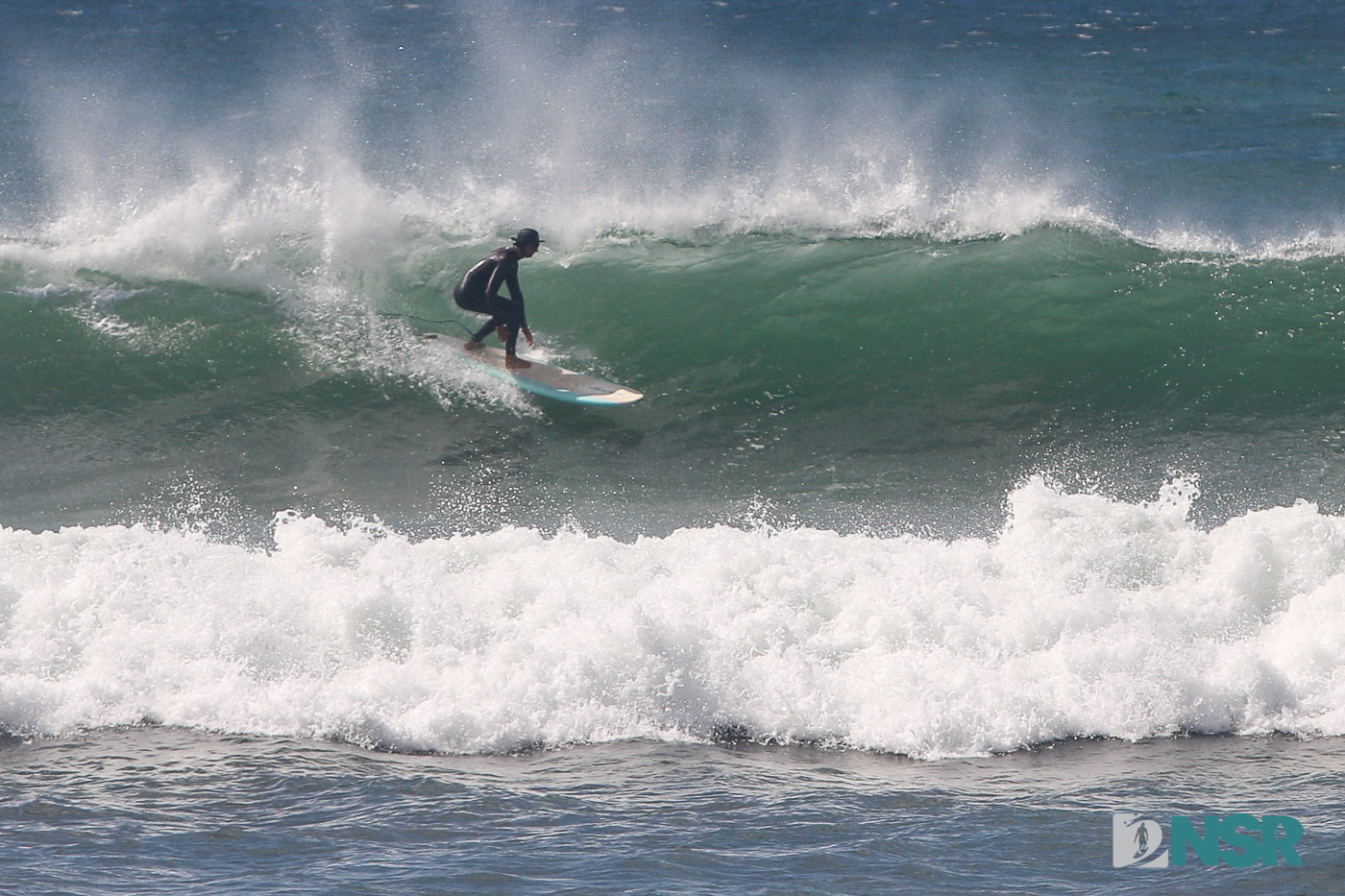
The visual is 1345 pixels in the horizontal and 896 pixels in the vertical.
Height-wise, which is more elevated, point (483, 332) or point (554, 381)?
point (483, 332)

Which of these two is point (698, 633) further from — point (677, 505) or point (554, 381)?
point (554, 381)

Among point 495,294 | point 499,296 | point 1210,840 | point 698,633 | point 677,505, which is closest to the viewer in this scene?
point 1210,840

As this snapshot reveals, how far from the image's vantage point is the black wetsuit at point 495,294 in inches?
432

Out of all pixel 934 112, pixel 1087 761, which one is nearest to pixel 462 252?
pixel 1087 761

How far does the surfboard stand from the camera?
36.2 ft

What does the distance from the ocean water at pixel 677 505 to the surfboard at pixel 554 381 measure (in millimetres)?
142

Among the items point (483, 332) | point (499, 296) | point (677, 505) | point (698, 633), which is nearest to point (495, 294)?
point (499, 296)

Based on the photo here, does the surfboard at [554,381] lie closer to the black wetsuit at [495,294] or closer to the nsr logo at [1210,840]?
the black wetsuit at [495,294]

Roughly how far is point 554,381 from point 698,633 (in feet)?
13.8

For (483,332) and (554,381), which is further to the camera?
(483,332)

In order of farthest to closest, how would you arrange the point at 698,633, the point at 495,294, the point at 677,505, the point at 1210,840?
the point at 495,294
the point at 677,505
the point at 698,633
the point at 1210,840

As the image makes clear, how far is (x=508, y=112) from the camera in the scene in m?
19.8

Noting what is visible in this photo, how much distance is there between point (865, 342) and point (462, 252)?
13.9 ft

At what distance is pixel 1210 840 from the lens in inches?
229
